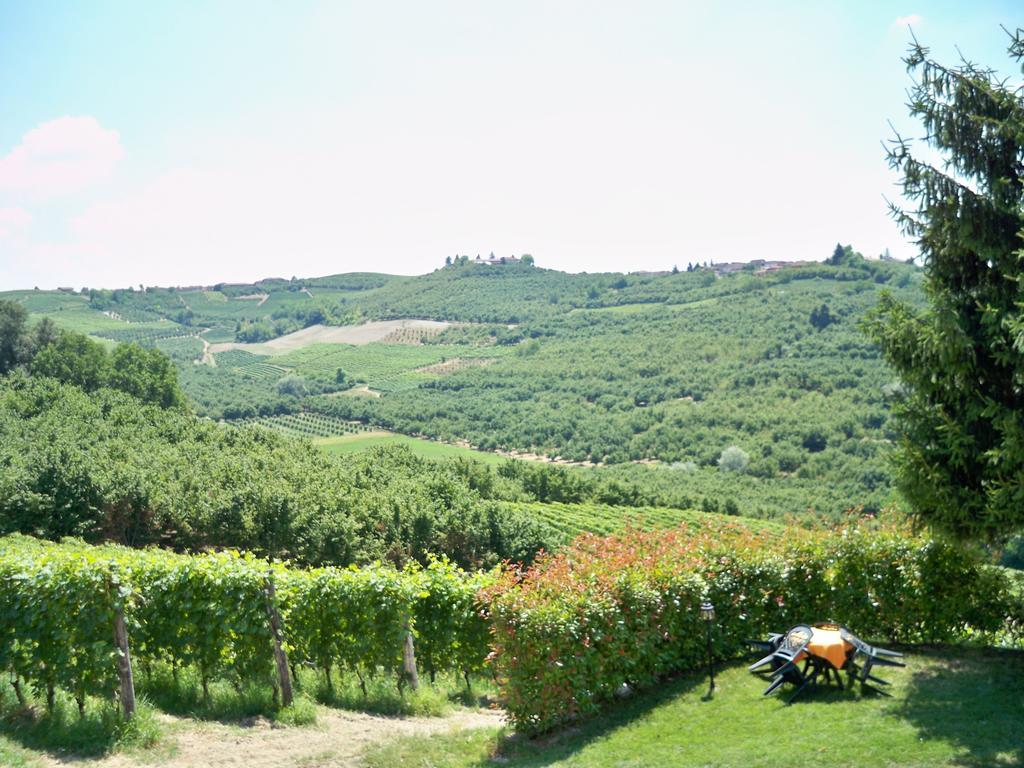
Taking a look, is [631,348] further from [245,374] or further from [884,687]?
[884,687]

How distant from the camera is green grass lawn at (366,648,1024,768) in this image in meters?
7.73

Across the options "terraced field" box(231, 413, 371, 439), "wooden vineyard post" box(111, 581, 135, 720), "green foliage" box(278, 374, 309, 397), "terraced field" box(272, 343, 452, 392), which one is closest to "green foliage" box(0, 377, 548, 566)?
"wooden vineyard post" box(111, 581, 135, 720)

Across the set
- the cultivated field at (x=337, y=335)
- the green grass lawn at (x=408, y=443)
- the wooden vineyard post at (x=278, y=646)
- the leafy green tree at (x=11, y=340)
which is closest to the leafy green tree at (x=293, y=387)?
the green grass lawn at (x=408, y=443)

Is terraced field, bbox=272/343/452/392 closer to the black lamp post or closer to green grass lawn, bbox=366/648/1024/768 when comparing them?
the black lamp post

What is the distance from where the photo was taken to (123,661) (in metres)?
9.17

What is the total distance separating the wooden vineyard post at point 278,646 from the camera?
33.1ft

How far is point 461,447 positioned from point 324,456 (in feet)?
208

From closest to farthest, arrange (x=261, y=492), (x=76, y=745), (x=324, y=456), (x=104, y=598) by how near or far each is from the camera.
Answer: (x=76, y=745)
(x=104, y=598)
(x=261, y=492)
(x=324, y=456)

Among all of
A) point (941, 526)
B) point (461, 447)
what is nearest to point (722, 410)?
point (461, 447)

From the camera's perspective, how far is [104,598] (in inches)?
367

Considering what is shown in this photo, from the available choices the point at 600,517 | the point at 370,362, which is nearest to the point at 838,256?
the point at 370,362

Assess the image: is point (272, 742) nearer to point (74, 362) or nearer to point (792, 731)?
point (792, 731)

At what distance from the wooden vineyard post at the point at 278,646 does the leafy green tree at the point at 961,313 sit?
8.44 m

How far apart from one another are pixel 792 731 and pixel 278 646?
20.5 feet
